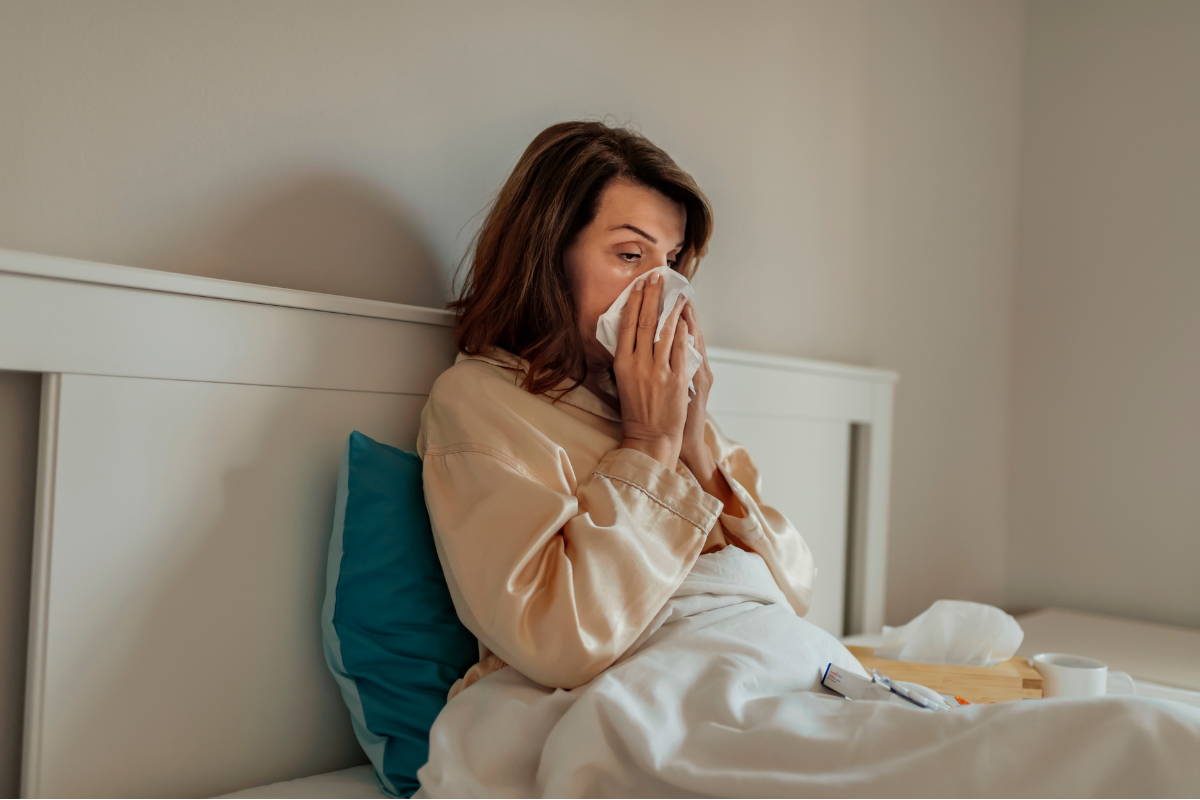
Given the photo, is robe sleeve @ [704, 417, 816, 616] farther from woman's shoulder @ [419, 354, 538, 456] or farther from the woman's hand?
woman's shoulder @ [419, 354, 538, 456]

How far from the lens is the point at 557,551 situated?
2.85 ft

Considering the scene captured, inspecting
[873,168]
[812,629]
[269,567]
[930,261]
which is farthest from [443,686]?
[930,261]

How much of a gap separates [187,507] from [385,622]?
0.24 meters

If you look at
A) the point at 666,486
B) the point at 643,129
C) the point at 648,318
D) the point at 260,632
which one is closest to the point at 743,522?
the point at 666,486

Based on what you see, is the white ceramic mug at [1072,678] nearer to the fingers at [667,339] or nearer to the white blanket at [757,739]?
the white blanket at [757,739]

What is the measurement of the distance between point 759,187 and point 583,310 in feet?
2.50

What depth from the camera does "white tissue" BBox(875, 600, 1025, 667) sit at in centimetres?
132

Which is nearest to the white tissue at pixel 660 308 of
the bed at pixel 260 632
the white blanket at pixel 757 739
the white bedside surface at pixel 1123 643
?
the bed at pixel 260 632

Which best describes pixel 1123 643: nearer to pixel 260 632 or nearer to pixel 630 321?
pixel 630 321

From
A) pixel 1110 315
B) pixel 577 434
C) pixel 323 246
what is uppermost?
pixel 1110 315

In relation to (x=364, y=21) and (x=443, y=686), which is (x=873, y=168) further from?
(x=443, y=686)

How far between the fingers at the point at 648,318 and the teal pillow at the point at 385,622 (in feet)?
1.11

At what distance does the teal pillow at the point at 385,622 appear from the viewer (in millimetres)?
901

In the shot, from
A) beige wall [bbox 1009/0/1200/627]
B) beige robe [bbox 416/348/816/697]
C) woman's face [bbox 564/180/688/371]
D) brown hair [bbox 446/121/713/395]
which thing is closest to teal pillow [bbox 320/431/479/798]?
beige robe [bbox 416/348/816/697]
